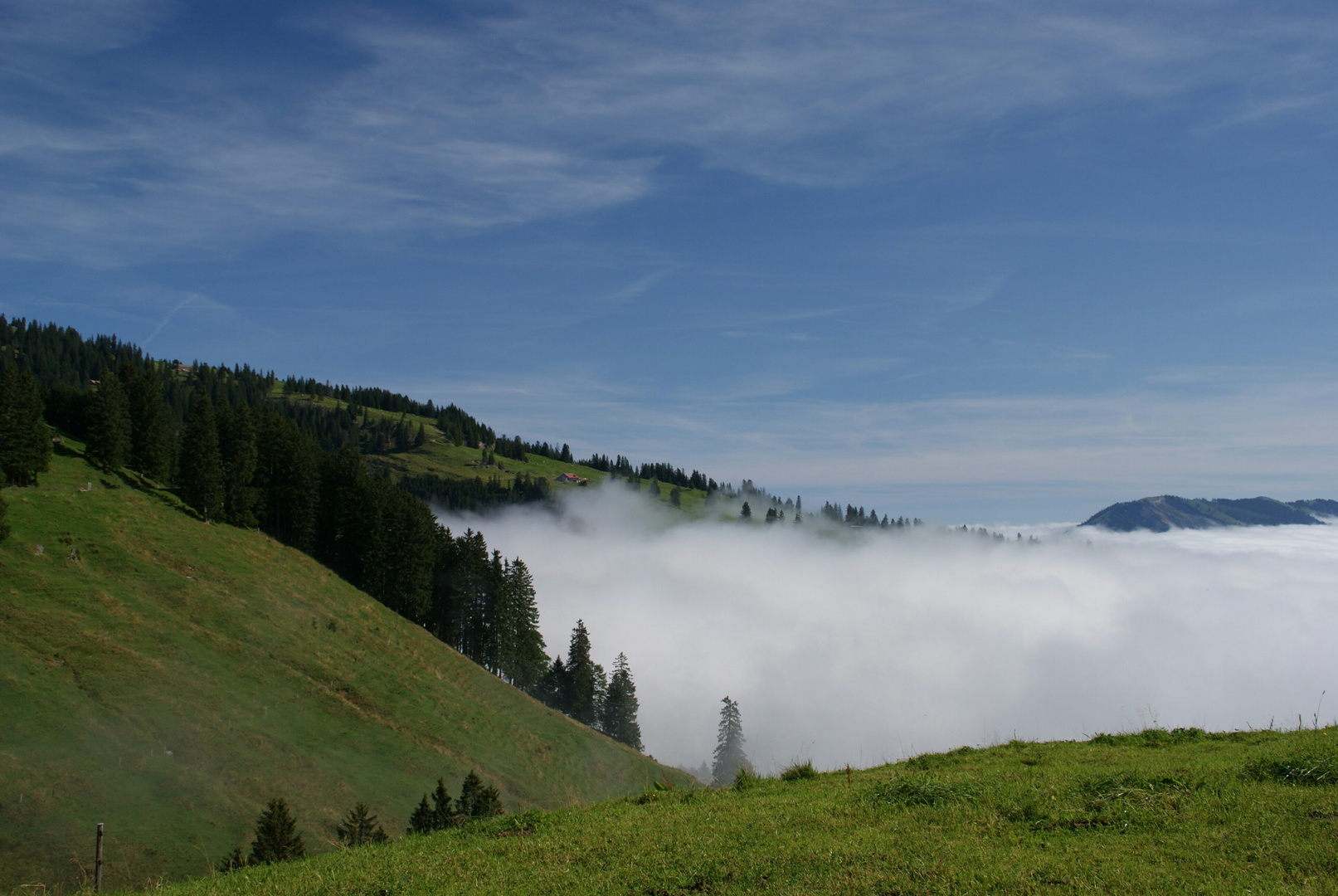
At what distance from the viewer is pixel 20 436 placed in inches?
2660

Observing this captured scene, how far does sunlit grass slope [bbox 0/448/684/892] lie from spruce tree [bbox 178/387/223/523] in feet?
8.32

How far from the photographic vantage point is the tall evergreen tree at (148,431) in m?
86.1

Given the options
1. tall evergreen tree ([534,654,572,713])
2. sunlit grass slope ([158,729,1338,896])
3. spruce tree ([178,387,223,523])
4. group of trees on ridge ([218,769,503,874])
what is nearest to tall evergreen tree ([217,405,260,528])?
spruce tree ([178,387,223,523])

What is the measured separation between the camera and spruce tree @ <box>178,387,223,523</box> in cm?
8031

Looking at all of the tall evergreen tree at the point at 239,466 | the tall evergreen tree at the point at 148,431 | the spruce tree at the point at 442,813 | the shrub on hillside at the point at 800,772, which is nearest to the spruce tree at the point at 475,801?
the spruce tree at the point at 442,813

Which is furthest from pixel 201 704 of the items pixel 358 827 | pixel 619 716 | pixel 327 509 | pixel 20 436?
pixel 619 716

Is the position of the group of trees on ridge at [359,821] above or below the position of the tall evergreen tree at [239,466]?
below

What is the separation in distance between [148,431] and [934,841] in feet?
330

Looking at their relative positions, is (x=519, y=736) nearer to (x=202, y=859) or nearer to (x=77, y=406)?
(x=202, y=859)

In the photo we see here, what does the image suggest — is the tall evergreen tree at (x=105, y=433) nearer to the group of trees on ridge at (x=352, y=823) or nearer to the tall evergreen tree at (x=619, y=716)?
the group of trees on ridge at (x=352, y=823)

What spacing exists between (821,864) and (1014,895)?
249cm

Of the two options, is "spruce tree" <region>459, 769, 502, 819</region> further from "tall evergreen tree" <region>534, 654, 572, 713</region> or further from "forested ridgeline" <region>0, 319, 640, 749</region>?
"tall evergreen tree" <region>534, 654, 572, 713</region>

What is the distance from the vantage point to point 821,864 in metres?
10.2

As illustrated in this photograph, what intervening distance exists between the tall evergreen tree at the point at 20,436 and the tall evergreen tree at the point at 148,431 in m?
12.6
